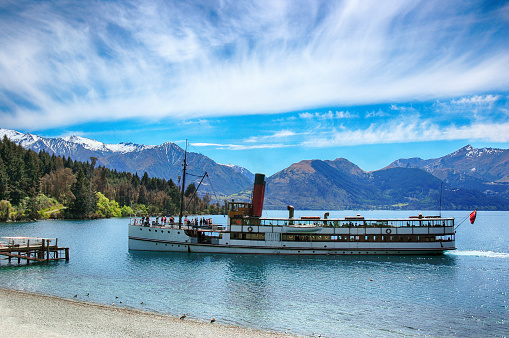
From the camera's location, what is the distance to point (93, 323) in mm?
24828

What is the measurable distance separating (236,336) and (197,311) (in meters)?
7.75

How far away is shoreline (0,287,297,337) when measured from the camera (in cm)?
2302

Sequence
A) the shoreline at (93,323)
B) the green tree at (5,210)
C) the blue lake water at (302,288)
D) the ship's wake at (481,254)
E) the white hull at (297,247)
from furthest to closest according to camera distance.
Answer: the green tree at (5,210)
the ship's wake at (481,254)
the white hull at (297,247)
the blue lake water at (302,288)
the shoreline at (93,323)

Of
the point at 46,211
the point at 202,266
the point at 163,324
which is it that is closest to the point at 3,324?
the point at 163,324

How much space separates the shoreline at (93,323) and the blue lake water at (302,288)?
2.53 metres

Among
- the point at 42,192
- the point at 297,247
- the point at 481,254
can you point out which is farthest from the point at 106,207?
the point at 481,254

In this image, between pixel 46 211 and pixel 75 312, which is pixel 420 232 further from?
pixel 46 211

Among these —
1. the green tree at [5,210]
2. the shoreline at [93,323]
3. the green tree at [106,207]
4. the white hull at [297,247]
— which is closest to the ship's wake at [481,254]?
the white hull at [297,247]

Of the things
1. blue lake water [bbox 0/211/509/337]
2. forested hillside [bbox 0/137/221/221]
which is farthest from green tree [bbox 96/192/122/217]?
blue lake water [bbox 0/211/509/337]

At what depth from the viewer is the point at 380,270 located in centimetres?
4875

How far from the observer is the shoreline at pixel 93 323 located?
23016mm

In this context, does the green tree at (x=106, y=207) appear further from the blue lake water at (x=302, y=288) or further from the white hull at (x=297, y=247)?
the white hull at (x=297, y=247)

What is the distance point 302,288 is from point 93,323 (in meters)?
21.8

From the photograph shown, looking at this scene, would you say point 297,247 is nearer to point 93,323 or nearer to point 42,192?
point 93,323
